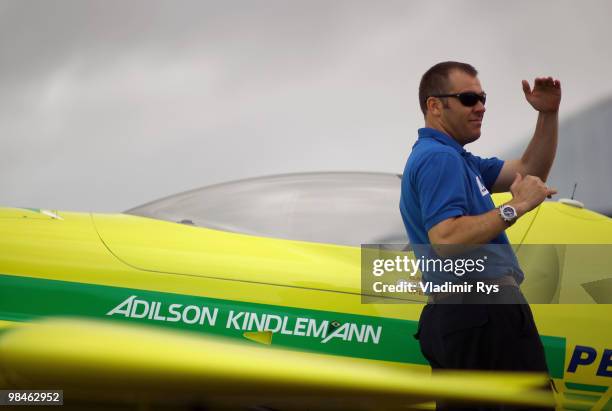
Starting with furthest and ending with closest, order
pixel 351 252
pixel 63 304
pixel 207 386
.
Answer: pixel 351 252 → pixel 63 304 → pixel 207 386

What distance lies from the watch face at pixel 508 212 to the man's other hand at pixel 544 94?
611 mm

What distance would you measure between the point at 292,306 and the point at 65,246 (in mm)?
801

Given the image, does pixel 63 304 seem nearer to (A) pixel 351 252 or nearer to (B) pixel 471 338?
(A) pixel 351 252

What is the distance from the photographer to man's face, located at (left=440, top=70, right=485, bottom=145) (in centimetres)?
229

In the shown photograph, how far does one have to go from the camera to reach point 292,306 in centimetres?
268

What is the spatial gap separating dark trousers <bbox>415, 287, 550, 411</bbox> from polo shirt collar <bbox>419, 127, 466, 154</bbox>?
1.51 ft

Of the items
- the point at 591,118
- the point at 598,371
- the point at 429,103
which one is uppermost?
the point at 591,118

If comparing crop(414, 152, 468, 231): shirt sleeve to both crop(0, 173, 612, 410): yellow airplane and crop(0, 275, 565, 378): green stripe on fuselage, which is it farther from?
crop(0, 275, 565, 378): green stripe on fuselage

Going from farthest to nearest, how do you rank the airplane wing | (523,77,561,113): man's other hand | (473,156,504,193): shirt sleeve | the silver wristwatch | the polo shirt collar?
(473,156,504,193): shirt sleeve, (523,77,561,113): man's other hand, the polo shirt collar, the silver wristwatch, the airplane wing

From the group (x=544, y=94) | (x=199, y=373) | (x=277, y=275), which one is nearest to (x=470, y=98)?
(x=544, y=94)

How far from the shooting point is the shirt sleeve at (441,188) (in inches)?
81.0

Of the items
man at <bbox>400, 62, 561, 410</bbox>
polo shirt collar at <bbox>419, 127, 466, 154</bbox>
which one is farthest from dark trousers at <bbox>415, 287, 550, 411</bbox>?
polo shirt collar at <bbox>419, 127, 466, 154</bbox>

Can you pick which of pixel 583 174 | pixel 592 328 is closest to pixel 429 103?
pixel 592 328

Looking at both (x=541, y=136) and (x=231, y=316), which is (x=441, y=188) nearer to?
(x=541, y=136)
